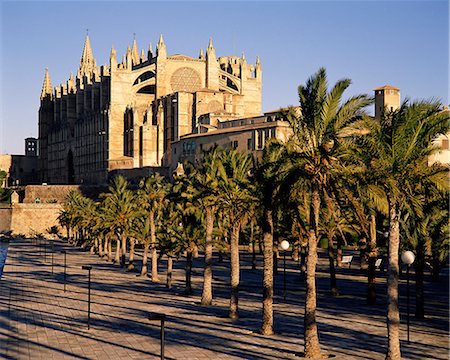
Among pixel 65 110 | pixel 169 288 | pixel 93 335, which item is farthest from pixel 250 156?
pixel 65 110

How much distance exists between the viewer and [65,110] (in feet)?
494

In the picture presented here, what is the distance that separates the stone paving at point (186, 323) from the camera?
2383 cm

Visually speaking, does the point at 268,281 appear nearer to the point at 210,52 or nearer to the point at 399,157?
the point at 399,157

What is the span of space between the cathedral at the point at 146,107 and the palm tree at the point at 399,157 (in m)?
81.4

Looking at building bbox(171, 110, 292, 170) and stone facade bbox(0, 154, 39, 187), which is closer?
building bbox(171, 110, 292, 170)

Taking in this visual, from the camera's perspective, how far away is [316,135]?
21.5 m

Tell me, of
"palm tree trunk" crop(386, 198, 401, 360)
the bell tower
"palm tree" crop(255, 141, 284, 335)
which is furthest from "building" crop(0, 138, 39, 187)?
"palm tree trunk" crop(386, 198, 401, 360)

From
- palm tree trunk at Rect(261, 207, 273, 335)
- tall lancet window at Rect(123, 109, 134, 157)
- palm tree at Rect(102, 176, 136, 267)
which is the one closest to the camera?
palm tree trunk at Rect(261, 207, 273, 335)

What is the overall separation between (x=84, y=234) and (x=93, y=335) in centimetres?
6472

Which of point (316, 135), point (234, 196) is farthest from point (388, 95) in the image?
point (316, 135)

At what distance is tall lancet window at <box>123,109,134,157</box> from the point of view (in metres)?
119

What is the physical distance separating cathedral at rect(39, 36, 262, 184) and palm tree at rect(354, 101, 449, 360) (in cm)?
8141

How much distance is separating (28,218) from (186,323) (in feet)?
268

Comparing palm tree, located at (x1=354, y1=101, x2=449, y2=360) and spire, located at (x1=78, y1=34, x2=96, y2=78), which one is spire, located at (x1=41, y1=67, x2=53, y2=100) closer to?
spire, located at (x1=78, y1=34, x2=96, y2=78)
